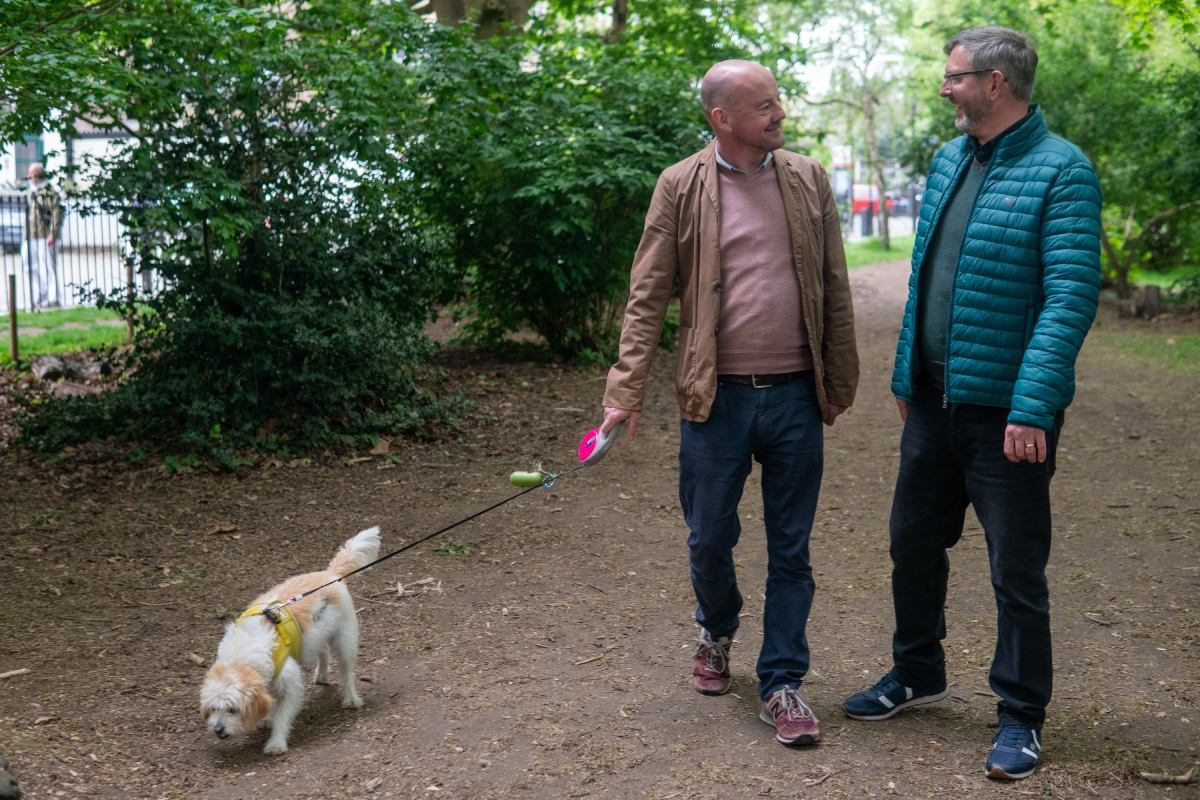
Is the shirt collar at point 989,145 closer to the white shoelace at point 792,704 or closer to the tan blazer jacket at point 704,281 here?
the tan blazer jacket at point 704,281

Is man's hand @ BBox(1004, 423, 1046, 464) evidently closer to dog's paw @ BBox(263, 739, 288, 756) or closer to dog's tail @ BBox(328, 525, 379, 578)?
dog's tail @ BBox(328, 525, 379, 578)

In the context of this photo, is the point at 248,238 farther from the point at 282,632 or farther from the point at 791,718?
the point at 791,718

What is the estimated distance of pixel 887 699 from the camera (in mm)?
4055

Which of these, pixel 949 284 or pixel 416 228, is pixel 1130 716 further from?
pixel 416 228

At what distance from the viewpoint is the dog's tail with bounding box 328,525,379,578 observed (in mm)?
4543

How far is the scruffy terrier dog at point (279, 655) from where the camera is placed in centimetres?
387

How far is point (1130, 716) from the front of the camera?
4039 mm

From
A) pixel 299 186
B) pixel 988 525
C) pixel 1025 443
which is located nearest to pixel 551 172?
pixel 299 186

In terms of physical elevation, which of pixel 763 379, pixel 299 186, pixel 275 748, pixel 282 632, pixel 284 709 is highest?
pixel 299 186

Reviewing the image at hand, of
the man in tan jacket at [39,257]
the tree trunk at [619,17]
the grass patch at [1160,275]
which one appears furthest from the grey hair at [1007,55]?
the grass patch at [1160,275]

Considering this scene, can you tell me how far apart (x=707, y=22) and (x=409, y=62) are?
5.74 meters

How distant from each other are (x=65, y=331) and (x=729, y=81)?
37.8ft

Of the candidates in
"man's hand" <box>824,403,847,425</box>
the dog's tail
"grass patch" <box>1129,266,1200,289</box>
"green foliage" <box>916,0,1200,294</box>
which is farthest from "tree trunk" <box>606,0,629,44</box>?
"man's hand" <box>824,403,847,425</box>

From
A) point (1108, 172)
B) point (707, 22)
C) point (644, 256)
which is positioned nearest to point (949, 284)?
point (644, 256)
